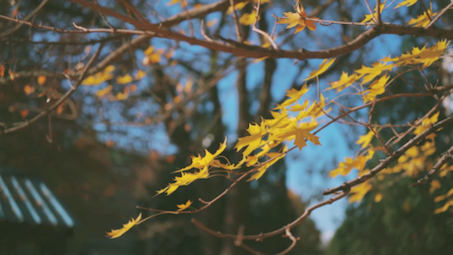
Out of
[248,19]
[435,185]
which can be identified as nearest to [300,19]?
[248,19]

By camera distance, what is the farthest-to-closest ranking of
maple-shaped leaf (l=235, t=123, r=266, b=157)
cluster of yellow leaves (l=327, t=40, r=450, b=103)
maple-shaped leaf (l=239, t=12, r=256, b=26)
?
maple-shaped leaf (l=239, t=12, r=256, b=26)
cluster of yellow leaves (l=327, t=40, r=450, b=103)
maple-shaped leaf (l=235, t=123, r=266, b=157)

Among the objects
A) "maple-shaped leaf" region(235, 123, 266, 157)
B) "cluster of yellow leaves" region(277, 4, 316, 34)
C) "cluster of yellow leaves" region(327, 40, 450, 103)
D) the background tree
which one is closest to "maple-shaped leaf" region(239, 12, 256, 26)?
the background tree

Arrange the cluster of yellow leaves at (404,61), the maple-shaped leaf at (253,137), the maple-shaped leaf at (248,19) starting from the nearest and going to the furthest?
1. the maple-shaped leaf at (253,137)
2. the cluster of yellow leaves at (404,61)
3. the maple-shaped leaf at (248,19)

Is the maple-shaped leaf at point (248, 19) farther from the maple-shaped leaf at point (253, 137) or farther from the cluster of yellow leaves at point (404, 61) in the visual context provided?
the maple-shaped leaf at point (253, 137)

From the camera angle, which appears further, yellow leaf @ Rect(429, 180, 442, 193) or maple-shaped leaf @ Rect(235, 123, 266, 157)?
yellow leaf @ Rect(429, 180, 442, 193)

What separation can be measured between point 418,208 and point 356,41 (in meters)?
3.71

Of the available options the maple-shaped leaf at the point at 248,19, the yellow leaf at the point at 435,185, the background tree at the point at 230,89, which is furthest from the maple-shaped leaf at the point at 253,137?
the yellow leaf at the point at 435,185

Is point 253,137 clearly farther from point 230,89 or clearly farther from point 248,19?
point 230,89

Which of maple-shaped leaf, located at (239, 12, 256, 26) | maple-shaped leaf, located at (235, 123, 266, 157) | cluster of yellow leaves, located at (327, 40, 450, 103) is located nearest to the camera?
maple-shaped leaf, located at (235, 123, 266, 157)

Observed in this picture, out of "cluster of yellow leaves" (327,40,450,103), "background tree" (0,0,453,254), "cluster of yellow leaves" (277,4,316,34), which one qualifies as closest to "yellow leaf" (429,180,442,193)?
"background tree" (0,0,453,254)

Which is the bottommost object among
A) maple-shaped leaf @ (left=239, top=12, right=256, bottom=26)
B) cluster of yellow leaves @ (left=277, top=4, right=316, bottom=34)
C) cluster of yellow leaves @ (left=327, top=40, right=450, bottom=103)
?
cluster of yellow leaves @ (left=327, top=40, right=450, bottom=103)

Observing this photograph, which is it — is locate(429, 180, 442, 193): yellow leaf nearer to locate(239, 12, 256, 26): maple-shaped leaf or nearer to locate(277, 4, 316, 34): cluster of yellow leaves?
locate(239, 12, 256, 26): maple-shaped leaf

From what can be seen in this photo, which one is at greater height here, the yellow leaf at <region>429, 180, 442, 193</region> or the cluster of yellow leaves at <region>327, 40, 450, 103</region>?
the cluster of yellow leaves at <region>327, 40, 450, 103</region>

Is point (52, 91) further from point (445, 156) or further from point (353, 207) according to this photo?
point (353, 207)
